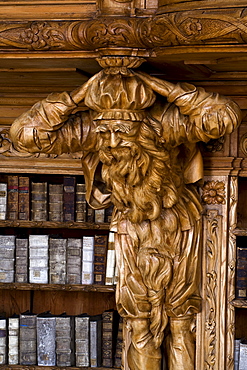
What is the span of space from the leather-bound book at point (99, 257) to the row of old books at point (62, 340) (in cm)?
18

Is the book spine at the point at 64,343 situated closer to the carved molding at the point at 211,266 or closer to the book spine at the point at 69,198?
the book spine at the point at 69,198

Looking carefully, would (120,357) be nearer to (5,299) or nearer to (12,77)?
(5,299)

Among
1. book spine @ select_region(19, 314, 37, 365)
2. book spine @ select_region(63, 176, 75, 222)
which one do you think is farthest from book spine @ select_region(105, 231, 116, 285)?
book spine @ select_region(19, 314, 37, 365)

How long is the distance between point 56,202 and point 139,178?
3.05 ft

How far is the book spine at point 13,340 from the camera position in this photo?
152 inches

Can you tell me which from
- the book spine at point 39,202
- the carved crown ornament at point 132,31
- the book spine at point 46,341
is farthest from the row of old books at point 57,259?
the carved crown ornament at point 132,31

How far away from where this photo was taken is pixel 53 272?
3805 millimetres

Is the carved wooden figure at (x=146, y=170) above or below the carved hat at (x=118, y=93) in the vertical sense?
below

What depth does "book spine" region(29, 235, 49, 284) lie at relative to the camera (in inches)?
150

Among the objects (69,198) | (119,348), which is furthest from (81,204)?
(119,348)

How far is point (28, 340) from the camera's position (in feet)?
12.6

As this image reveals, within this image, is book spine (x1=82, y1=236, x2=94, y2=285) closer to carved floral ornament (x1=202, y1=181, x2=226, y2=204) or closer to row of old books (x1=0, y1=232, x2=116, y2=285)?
row of old books (x1=0, y1=232, x2=116, y2=285)

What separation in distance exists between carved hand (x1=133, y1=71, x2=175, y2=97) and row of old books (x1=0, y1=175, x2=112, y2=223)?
1.04m

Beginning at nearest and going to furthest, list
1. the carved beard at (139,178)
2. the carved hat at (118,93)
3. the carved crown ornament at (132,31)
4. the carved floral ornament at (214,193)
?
the carved crown ornament at (132,31) < the carved hat at (118,93) < the carved beard at (139,178) < the carved floral ornament at (214,193)
